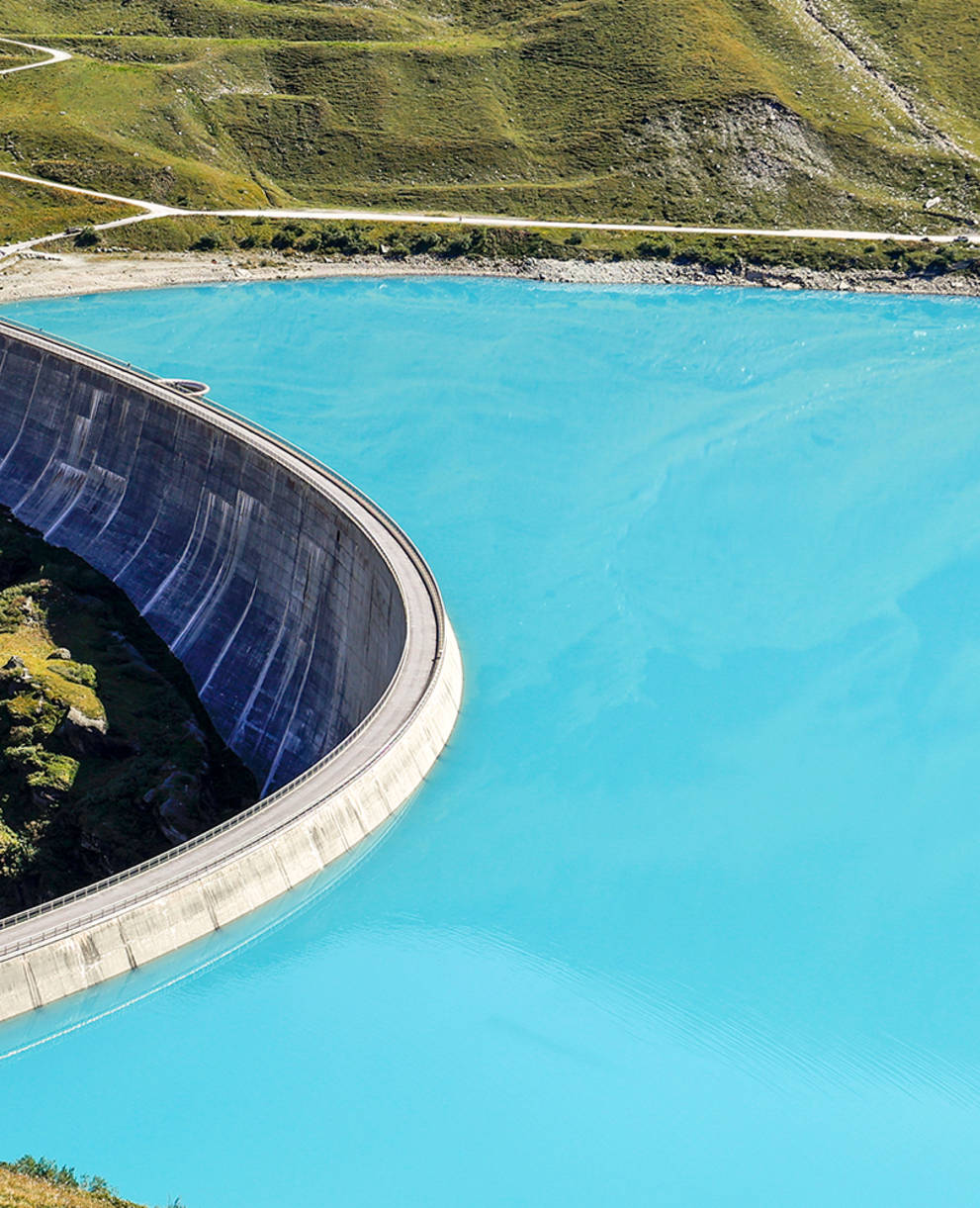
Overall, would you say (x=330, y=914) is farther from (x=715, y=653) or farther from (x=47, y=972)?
(x=715, y=653)

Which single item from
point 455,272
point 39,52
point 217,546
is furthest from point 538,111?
point 217,546

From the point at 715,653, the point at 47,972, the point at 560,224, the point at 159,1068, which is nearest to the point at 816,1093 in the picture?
the point at 159,1068

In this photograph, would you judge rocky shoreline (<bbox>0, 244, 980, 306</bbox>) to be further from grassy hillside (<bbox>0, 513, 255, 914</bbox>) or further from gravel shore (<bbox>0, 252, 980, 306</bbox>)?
grassy hillside (<bbox>0, 513, 255, 914</bbox>)

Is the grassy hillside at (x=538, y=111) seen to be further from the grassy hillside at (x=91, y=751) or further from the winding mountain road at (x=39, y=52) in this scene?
the grassy hillside at (x=91, y=751)

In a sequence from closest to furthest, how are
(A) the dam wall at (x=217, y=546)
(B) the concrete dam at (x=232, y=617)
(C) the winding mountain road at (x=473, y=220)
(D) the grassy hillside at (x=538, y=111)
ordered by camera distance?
(B) the concrete dam at (x=232, y=617)
(A) the dam wall at (x=217, y=546)
(C) the winding mountain road at (x=473, y=220)
(D) the grassy hillside at (x=538, y=111)

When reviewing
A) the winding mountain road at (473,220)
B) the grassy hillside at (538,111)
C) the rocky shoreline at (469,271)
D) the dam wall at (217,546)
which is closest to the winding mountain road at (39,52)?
the grassy hillside at (538,111)

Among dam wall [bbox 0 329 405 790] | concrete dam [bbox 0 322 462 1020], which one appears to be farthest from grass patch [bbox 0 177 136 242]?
dam wall [bbox 0 329 405 790]

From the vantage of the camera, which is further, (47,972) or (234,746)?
(234,746)
